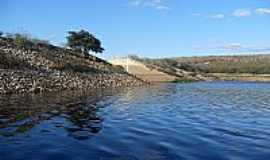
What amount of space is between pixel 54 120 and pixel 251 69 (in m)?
155

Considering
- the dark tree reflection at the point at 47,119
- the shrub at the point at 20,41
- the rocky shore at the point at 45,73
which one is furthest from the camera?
the shrub at the point at 20,41

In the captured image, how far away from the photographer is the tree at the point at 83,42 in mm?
104062

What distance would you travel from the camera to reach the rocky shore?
49.4m

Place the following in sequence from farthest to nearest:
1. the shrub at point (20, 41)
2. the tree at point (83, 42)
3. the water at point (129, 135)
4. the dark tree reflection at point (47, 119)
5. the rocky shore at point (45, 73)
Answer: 1. the tree at point (83, 42)
2. the shrub at point (20, 41)
3. the rocky shore at point (45, 73)
4. the dark tree reflection at point (47, 119)
5. the water at point (129, 135)

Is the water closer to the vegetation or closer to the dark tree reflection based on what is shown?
the dark tree reflection

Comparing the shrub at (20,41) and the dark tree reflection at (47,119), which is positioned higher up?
the shrub at (20,41)

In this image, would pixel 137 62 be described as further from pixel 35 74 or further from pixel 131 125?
pixel 131 125

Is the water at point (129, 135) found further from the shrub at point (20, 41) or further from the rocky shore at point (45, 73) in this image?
the shrub at point (20, 41)

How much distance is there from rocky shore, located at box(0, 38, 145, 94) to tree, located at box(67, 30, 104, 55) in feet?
66.8

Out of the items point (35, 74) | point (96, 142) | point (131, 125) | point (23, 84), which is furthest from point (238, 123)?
point (35, 74)

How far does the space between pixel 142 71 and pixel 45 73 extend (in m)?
57.4

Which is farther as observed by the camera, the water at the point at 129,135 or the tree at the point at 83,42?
the tree at the point at 83,42

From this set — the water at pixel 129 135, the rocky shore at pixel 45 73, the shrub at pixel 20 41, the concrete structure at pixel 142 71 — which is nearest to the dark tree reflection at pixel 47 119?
the water at pixel 129 135

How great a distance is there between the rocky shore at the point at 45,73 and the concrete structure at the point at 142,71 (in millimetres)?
20109
